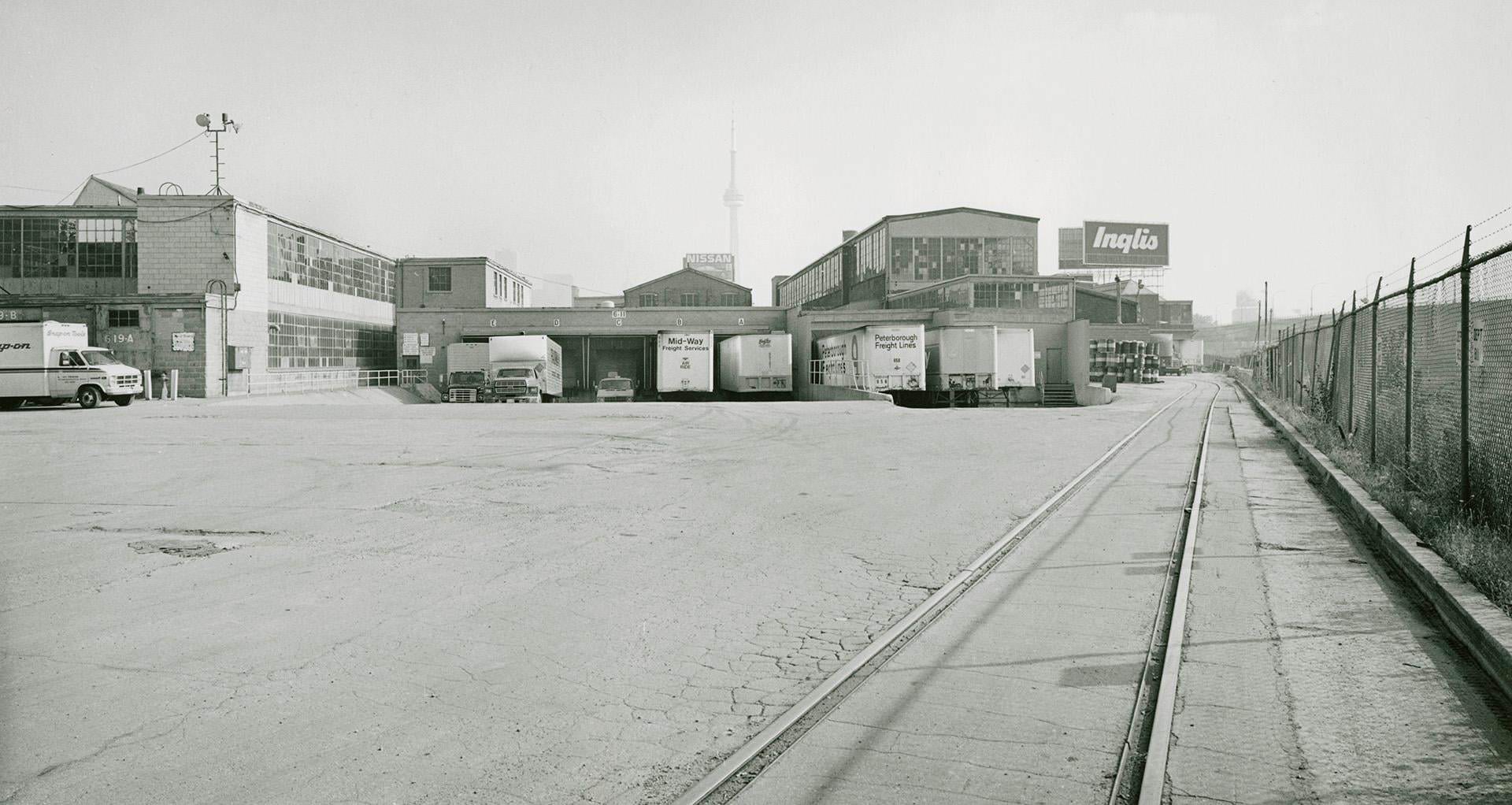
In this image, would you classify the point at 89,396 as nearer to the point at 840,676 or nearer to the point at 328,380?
the point at 328,380

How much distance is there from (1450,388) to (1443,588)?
4.40 metres

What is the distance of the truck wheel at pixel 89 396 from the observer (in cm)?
3088

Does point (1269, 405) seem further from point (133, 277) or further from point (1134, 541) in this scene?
point (133, 277)

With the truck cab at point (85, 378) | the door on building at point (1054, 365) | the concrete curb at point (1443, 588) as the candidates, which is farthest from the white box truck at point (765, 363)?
the concrete curb at point (1443, 588)

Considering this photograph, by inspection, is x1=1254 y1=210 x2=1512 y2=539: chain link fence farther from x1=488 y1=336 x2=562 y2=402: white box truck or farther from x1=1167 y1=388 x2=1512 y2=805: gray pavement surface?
x1=488 y1=336 x2=562 y2=402: white box truck

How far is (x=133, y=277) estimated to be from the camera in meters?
44.6

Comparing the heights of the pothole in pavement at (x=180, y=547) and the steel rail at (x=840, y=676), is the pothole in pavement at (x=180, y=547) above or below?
above

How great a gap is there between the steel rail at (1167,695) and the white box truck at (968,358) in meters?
29.9

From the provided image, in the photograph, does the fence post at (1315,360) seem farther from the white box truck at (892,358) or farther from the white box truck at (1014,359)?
the white box truck at (1014,359)

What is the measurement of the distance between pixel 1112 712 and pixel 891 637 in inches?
62.1

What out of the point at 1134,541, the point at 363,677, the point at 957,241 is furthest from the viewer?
the point at 957,241

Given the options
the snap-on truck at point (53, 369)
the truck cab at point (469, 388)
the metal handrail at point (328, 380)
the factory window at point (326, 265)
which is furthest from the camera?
the factory window at point (326, 265)

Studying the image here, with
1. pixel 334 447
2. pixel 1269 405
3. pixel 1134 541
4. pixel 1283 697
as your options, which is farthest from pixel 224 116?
pixel 1283 697

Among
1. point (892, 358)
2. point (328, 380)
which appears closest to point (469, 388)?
point (328, 380)
